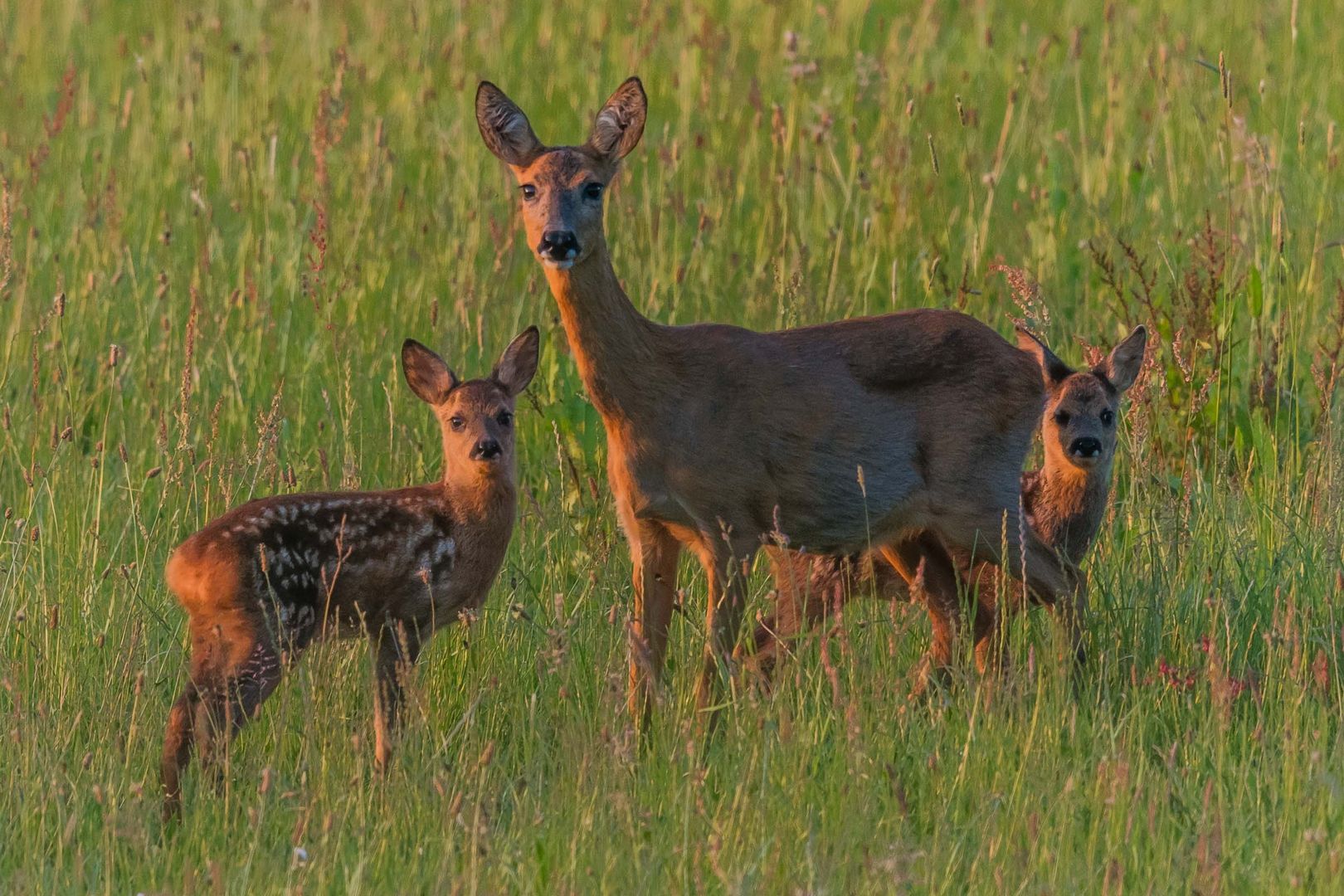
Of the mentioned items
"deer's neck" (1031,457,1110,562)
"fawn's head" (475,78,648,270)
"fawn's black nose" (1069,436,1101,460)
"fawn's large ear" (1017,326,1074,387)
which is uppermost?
"fawn's head" (475,78,648,270)

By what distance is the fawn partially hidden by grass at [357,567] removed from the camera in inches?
213

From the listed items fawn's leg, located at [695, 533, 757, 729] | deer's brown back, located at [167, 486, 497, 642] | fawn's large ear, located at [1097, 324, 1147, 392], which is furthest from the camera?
fawn's large ear, located at [1097, 324, 1147, 392]

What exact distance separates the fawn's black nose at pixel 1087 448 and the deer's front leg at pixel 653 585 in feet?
4.31

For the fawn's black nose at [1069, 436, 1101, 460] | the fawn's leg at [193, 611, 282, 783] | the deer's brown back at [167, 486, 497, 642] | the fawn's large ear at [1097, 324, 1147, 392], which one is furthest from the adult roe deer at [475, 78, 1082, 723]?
the fawn's leg at [193, 611, 282, 783]

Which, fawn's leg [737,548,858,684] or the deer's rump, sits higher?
the deer's rump

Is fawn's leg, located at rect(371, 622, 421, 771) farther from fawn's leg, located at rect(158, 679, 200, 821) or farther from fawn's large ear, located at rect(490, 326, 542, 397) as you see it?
fawn's large ear, located at rect(490, 326, 542, 397)

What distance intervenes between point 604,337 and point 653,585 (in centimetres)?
77

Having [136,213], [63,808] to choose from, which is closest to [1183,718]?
[63,808]

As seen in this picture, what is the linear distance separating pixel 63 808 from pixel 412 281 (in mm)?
4309

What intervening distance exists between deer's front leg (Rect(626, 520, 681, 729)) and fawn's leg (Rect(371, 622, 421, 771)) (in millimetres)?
697

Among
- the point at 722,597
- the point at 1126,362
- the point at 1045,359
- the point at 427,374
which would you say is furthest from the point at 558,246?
the point at 1126,362

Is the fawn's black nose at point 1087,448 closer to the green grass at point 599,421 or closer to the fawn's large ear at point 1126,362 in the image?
the green grass at point 599,421

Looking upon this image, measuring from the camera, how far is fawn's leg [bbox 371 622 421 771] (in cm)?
569

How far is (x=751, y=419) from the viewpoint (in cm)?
621
